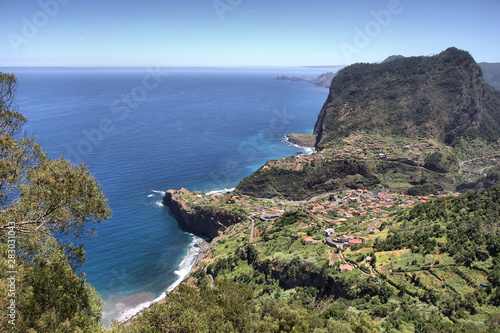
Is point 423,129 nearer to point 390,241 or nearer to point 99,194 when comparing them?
point 390,241

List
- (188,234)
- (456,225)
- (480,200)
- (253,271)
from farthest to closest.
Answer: (188,234)
(253,271)
(480,200)
(456,225)

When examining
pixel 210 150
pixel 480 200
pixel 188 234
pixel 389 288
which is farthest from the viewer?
pixel 210 150

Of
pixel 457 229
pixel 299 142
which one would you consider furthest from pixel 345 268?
pixel 299 142

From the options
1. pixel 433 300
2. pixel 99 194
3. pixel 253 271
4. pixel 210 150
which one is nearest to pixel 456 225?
pixel 433 300

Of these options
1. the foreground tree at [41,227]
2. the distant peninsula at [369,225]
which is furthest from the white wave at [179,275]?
the foreground tree at [41,227]

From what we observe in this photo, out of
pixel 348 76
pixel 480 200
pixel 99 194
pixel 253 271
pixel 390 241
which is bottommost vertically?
pixel 253 271

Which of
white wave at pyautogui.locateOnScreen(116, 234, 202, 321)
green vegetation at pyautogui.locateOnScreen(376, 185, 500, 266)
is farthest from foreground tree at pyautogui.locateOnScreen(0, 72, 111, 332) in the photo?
green vegetation at pyautogui.locateOnScreen(376, 185, 500, 266)

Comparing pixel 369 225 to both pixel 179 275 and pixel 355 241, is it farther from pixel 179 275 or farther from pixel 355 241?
pixel 179 275
